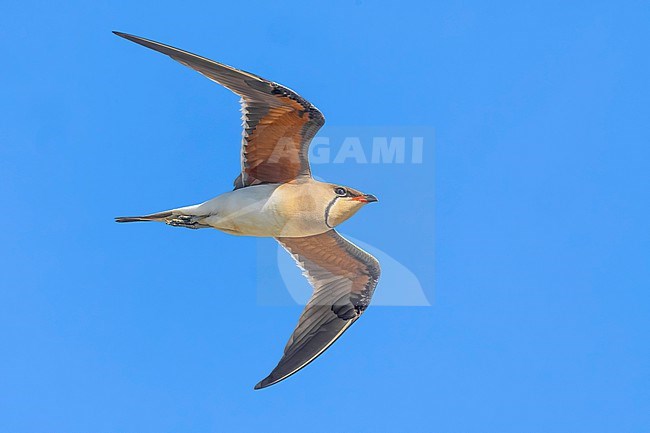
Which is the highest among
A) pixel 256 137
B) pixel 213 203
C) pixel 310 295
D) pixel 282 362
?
pixel 256 137

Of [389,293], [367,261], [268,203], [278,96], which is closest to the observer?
[278,96]

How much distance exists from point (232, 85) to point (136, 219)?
2.08 meters

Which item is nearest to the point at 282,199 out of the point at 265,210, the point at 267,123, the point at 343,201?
the point at 265,210

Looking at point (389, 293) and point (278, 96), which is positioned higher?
point (278, 96)

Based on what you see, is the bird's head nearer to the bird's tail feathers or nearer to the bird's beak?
the bird's beak

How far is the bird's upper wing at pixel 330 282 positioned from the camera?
1447cm

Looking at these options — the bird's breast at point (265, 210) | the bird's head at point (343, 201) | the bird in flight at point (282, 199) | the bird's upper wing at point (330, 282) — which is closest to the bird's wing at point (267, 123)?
the bird in flight at point (282, 199)

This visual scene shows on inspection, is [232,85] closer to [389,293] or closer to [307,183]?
[307,183]

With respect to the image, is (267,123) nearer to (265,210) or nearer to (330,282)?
(265,210)

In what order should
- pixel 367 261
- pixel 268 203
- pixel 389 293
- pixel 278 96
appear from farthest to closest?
pixel 389 293, pixel 367 261, pixel 268 203, pixel 278 96

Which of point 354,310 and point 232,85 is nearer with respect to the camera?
point 232,85

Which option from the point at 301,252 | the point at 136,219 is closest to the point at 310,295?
the point at 301,252

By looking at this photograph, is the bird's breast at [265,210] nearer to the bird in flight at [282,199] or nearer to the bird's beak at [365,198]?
the bird in flight at [282,199]

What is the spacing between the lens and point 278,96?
41.6ft
